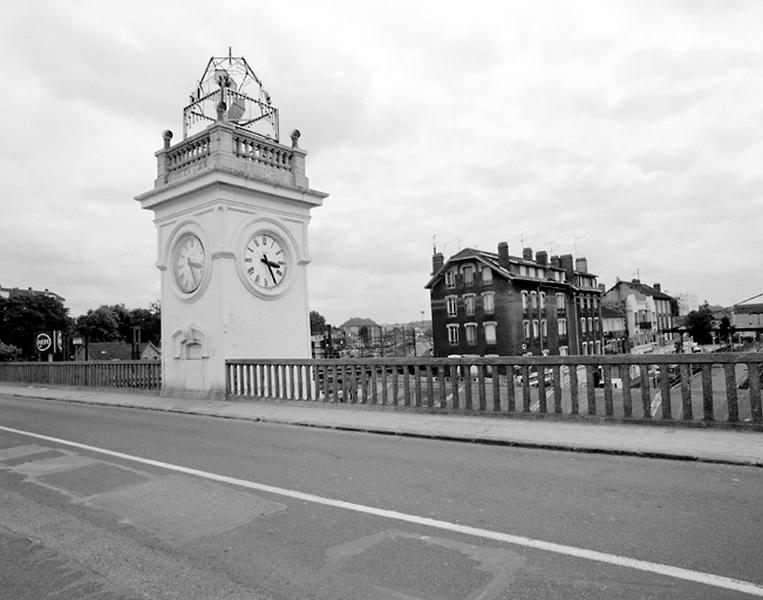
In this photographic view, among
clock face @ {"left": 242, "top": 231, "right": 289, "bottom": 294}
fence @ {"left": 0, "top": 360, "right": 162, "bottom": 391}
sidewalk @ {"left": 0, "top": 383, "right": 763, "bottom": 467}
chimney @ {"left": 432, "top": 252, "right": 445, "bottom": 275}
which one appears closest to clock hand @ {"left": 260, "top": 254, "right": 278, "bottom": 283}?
clock face @ {"left": 242, "top": 231, "right": 289, "bottom": 294}

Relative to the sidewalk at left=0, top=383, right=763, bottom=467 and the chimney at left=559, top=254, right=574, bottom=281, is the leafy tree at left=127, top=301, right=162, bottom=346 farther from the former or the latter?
the sidewalk at left=0, top=383, right=763, bottom=467

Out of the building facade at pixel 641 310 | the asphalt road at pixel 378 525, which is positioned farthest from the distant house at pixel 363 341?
the building facade at pixel 641 310

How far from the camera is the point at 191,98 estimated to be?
1586 cm

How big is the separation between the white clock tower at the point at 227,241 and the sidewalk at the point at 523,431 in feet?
7.05

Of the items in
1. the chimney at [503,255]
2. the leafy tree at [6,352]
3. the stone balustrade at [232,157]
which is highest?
the chimney at [503,255]

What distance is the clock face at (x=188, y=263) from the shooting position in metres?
14.6

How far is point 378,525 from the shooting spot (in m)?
4.58

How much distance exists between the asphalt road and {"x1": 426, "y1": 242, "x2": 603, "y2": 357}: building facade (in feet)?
158

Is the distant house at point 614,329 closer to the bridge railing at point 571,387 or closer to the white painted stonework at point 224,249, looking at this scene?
the white painted stonework at point 224,249

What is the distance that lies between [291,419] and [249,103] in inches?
412

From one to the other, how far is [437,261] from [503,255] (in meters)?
8.76

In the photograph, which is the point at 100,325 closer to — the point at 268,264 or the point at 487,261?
the point at 487,261

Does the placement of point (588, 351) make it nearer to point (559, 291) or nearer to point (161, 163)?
point (559, 291)

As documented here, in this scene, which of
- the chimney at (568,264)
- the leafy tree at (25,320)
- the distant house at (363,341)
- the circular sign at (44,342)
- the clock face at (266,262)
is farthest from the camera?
the chimney at (568,264)
